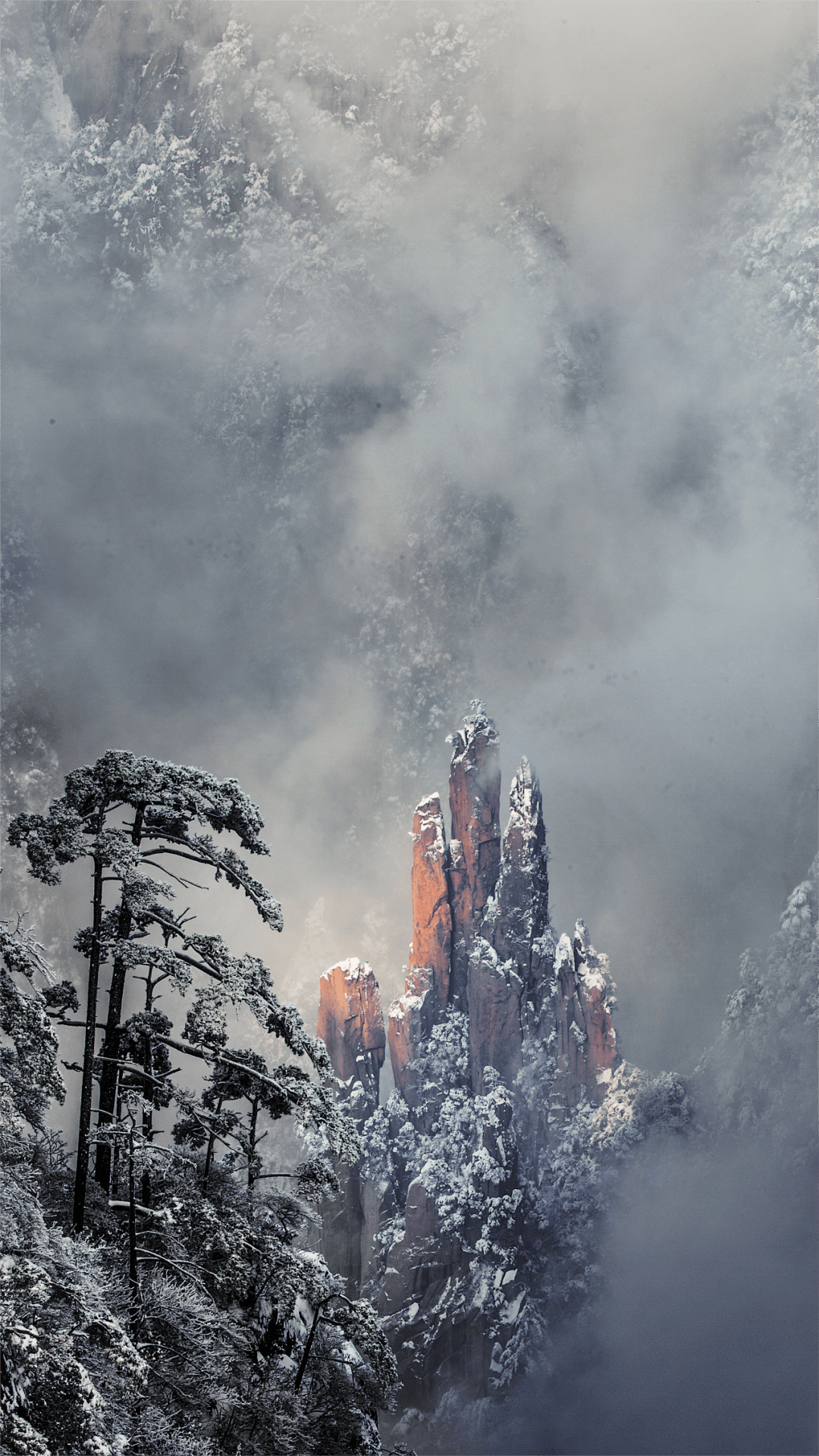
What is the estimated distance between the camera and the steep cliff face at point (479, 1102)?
7288 centimetres

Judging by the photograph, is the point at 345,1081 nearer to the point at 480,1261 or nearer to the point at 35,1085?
the point at 480,1261

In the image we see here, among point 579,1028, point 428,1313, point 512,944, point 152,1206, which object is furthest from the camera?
point 512,944

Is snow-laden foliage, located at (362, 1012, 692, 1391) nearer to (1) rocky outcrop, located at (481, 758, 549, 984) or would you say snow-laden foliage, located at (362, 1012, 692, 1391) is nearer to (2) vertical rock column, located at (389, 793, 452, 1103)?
(2) vertical rock column, located at (389, 793, 452, 1103)

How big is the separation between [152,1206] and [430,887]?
75.6 m

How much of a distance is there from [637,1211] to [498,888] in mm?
28811

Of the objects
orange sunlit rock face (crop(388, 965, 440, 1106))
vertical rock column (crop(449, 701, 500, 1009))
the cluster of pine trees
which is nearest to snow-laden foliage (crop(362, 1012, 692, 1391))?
orange sunlit rock face (crop(388, 965, 440, 1106))

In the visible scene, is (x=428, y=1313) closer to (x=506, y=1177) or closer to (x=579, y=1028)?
(x=506, y=1177)

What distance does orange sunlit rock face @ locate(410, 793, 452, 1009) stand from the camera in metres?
87.1

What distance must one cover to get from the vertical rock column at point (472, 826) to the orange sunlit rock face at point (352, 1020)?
10.00 meters

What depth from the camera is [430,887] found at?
87.6 meters

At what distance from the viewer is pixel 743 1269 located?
78.9 meters

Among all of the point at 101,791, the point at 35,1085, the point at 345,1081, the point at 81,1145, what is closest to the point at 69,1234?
the point at 81,1145

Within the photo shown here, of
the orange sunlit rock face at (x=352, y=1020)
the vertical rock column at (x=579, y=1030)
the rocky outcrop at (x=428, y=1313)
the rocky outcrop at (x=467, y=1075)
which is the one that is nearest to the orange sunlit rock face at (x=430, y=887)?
the rocky outcrop at (x=467, y=1075)

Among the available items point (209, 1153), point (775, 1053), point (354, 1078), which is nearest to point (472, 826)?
point (354, 1078)
